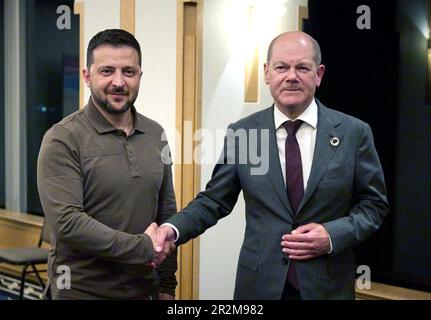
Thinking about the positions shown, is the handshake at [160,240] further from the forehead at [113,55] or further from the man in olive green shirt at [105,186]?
the forehead at [113,55]

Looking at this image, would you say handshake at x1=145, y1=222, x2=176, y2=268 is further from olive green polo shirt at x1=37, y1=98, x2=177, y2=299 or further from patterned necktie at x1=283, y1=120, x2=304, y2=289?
patterned necktie at x1=283, y1=120, x2=304, y2=289

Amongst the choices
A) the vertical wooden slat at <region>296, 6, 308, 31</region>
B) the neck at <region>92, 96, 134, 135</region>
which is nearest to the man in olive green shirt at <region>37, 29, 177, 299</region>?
the neck at <region>92, 96, 134, 135</region>

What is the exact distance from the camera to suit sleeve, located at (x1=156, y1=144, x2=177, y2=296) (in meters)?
1.77

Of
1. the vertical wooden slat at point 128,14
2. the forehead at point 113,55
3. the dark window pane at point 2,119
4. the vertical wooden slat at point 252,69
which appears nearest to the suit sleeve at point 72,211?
the forehead at point 113,55

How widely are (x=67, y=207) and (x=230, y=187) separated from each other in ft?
1.47

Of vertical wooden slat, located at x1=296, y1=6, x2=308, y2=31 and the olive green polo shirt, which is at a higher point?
vertical wooden slat, located at x1=296, y1=6, x2=308, y2=31

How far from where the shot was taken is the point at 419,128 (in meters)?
2.77

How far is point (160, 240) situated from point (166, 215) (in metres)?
0.15

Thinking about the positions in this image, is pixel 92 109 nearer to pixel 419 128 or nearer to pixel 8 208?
pixel 419 128

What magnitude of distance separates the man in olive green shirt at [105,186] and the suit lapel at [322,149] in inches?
16.8

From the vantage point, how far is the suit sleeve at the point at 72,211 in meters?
1.53

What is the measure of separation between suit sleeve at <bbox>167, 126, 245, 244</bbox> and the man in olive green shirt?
0.09 metres
